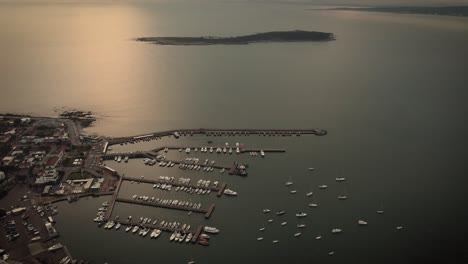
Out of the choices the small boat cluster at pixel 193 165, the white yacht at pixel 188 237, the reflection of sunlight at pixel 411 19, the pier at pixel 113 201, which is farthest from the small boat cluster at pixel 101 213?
the reflection of sunlight at pixel 411 19

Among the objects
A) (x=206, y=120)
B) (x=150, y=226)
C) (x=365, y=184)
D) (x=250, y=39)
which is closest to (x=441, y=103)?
(x=365, y=184)

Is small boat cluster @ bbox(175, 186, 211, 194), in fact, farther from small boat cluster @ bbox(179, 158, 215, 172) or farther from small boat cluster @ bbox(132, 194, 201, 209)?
small boat cluster @ bbox(179, 158, 215, 172)

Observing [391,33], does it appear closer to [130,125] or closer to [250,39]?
[250,39]

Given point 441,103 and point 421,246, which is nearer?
point 421,246


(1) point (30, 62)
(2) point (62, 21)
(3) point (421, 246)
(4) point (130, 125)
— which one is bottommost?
(3) point (421, 246)

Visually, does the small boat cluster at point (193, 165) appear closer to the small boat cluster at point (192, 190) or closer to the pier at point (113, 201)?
the small boat cluster at point (192, 190)

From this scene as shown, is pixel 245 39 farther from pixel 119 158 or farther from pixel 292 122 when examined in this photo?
pixel 119 158
